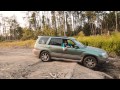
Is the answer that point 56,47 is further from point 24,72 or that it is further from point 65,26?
point 65,26

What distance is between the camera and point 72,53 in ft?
35.3

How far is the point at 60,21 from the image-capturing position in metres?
32.2

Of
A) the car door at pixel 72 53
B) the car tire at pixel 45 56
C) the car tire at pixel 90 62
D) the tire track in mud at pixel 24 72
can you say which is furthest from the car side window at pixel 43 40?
the car tire at pixel 90 62

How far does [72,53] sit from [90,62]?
3.76ft

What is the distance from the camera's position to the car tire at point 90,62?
10.4 meters

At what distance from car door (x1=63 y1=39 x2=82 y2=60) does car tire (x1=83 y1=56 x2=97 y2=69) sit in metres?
0.43

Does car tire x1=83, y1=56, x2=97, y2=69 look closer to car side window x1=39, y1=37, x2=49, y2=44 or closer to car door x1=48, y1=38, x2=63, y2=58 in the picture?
car door x1=48, y1=38, x2=63, y2=58

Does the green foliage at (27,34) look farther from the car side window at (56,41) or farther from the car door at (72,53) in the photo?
the car door at (72,53)

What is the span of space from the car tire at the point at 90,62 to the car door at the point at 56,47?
1.51 m

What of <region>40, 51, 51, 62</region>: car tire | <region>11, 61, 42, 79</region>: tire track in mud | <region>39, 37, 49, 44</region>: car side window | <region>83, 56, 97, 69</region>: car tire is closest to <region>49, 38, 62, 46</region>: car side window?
<region>39, 37, 49, 44</region>: car side window
